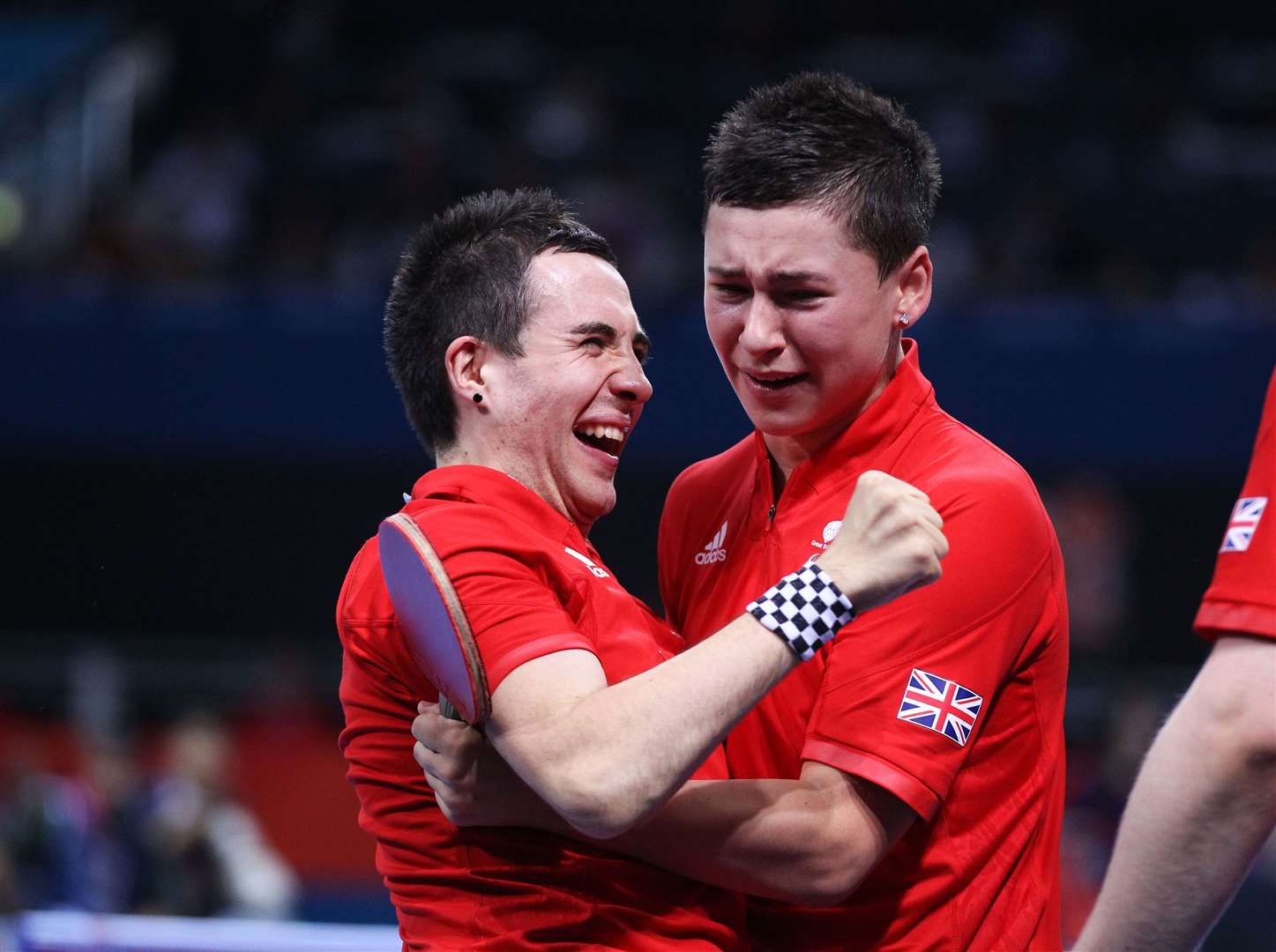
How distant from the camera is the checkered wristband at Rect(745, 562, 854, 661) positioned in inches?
90.9

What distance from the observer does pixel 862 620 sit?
8.63 feet

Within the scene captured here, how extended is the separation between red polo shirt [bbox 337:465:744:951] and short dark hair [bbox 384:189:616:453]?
0.23m

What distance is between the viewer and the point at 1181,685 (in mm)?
10352

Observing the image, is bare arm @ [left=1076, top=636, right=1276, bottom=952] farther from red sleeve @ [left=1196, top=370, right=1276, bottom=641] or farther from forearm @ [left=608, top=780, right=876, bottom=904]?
forearm @ [left=608, top=780, right=876, bottom=904]

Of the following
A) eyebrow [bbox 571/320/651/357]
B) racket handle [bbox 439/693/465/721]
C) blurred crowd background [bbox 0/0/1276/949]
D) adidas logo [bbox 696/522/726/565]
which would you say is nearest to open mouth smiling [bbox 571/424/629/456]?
eyebrow [bbox 571/320/651/357]

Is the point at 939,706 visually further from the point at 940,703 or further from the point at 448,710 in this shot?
the point at 448,710

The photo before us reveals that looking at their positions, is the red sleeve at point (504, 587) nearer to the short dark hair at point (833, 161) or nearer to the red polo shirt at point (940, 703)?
the red polo shirt at point (940, 703)

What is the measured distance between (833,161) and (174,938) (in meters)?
3.09

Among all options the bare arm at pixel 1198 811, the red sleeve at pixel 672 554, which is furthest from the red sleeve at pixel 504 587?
the bare arm at pixel 1198 811

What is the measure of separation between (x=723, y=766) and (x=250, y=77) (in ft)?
37.9

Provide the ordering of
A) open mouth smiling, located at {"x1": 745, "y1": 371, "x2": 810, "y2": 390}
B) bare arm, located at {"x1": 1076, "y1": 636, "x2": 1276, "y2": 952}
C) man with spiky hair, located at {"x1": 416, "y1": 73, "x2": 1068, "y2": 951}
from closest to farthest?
bare arm, located at {"x1": 1076, "y1": 636, "x2": 1276, "y2": 952} < man with spiky hair, located at {"x1": 416, "y1": 73, "x2": 1068, "y2": 951} < open mouth smiling, located at {"x1": 745, "y1": 371, "x2": 810, "y2": 390}

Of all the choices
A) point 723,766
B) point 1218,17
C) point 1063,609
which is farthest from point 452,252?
point 1218,17

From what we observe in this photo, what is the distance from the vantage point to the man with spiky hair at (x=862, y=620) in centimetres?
249

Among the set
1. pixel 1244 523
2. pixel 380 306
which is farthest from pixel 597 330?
Result: pixel 380 306
